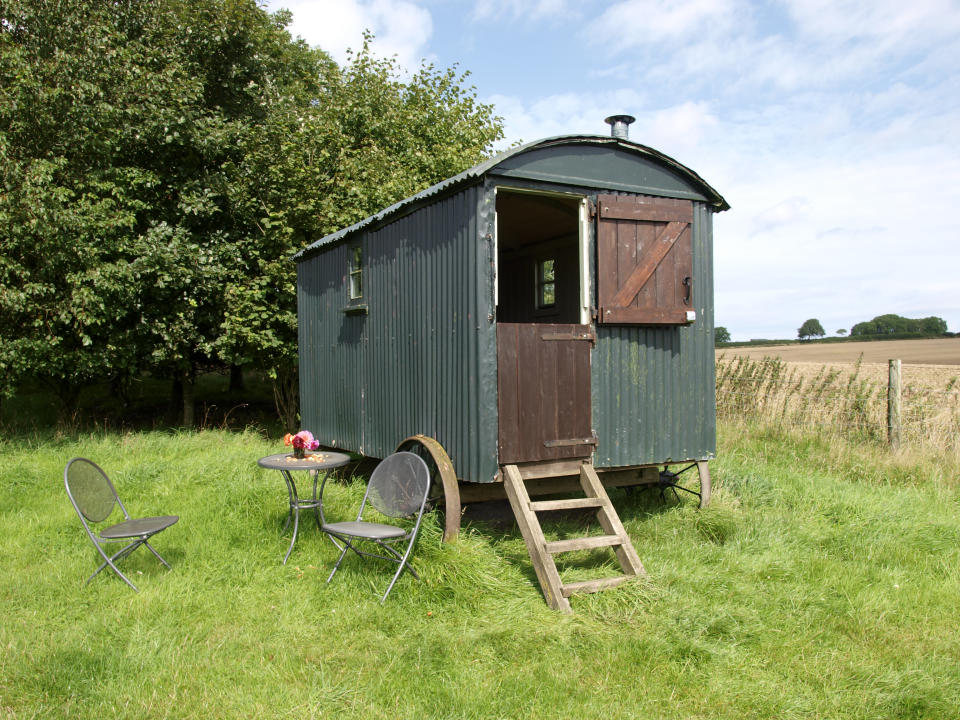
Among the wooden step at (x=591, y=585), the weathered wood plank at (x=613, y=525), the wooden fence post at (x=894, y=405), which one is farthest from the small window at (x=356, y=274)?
the wooden fence post at (x=894, y=405)

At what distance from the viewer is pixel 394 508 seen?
5.24 m

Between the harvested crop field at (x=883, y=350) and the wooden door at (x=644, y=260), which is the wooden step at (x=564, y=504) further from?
the harvested crop field at (x=883, y=350)

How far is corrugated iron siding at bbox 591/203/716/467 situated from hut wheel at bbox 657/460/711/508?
294 millimetres

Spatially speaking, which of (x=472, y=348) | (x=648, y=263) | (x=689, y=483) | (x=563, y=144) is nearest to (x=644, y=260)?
(x=648, y=263)

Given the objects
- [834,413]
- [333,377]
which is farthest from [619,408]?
[834,413]

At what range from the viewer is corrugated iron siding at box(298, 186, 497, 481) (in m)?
5.45

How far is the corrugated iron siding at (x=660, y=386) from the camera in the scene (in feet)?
19.8

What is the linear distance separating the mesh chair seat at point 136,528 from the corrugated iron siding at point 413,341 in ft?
7.60

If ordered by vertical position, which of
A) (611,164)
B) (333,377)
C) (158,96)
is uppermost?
(158,96)

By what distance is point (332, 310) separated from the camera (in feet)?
27.9

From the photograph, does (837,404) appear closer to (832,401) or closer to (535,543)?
(832,401)

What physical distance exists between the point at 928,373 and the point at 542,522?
10820 mm

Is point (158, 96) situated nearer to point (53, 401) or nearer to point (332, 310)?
point (332, 310)

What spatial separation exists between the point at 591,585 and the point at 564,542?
14.2 inches
